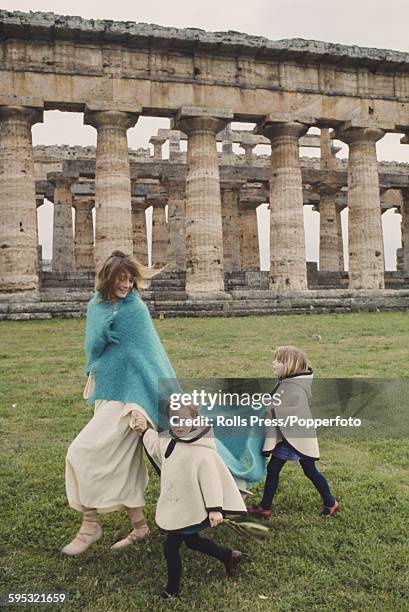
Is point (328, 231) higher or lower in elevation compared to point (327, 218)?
lower

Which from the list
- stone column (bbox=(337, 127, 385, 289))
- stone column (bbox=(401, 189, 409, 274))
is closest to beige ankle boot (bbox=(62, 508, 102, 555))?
stone column (bbox=(337, 127, 385, 289))

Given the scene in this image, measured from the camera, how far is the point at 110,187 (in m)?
22.9

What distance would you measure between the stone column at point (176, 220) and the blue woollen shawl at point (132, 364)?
29.8 m

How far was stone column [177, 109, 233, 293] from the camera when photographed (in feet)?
77.5

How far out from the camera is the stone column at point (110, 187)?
2284 cm

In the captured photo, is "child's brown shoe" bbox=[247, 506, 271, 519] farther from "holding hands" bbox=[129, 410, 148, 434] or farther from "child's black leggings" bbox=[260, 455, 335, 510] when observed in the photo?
"holding hands" bbox=[129, 410, 148, 434]

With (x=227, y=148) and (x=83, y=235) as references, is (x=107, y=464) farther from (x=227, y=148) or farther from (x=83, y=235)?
(x=227, y=148)

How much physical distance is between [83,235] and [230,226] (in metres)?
8.75

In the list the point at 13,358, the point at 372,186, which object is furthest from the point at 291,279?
the point at 13,358

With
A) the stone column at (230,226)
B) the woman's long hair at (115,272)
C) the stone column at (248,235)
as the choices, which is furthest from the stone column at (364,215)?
the woman's long hair at (115,272)

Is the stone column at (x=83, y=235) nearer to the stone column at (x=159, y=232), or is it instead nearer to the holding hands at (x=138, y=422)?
the stone column at (x=159, y=232)

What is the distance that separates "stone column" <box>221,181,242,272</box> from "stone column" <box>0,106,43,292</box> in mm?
15293

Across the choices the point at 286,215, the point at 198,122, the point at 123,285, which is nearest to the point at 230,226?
the point at 286,215

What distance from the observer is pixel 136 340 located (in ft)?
15.6
